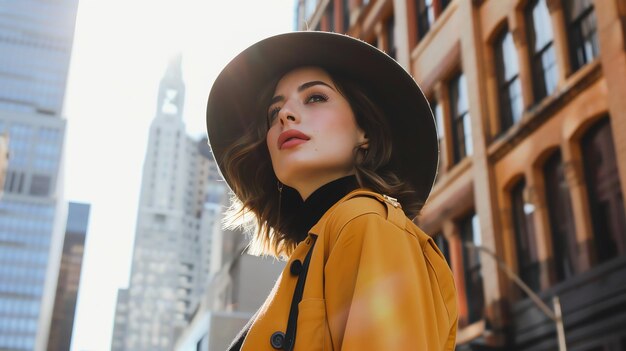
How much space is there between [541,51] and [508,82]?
5.47 ft

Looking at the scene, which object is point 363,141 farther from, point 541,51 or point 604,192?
point 541,51

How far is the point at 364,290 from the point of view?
1.65 meters

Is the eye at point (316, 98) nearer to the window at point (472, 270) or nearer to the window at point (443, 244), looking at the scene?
the window at point (472, 270)

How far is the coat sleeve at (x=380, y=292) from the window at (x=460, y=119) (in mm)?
17482

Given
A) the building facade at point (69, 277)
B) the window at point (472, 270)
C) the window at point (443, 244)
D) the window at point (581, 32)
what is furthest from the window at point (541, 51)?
the building facade at point (69, 277)

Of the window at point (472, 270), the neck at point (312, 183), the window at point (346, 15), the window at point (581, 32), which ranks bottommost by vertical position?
the neck at point (312, 183)

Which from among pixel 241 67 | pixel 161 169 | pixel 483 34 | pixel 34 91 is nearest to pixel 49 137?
pixel 34 91

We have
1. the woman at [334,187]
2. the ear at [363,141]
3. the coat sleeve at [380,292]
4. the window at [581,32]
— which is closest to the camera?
the coat sleeve at [380,292]

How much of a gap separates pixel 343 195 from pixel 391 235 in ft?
1.69

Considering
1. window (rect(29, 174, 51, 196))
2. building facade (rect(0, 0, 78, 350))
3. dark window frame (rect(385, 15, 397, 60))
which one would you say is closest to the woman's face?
dark window frame (rect(385, 15, 397, 60))

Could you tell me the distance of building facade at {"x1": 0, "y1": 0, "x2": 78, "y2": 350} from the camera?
414ft

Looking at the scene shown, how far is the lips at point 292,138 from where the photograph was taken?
7.74ft

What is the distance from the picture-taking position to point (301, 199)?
8.71 feet

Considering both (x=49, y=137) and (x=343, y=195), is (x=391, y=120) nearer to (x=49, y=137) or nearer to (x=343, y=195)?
(x=343, y=195)
